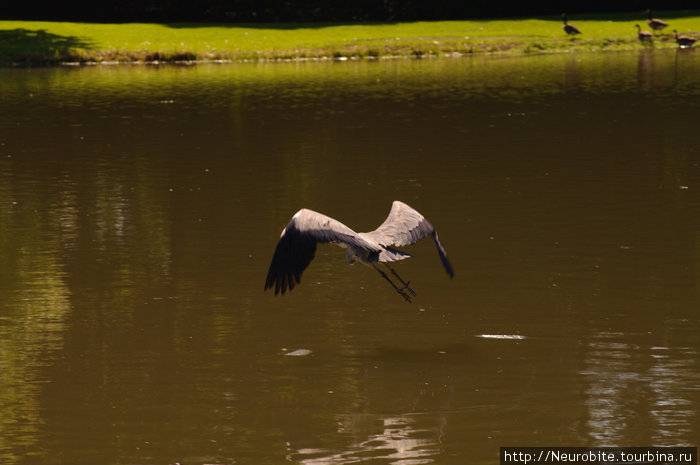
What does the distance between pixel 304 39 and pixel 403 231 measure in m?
34.5

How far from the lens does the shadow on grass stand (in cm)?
4015

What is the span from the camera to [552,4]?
5059cm

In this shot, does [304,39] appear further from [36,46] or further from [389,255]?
[389,255]

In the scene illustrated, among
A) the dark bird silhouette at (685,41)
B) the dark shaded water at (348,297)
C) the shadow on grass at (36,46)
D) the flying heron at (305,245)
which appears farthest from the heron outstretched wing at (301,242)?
the dark bird silhouette at (685,41)

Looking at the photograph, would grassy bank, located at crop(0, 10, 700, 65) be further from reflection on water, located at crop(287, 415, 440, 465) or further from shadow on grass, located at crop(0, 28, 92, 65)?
reflection on water, located at crop(287, 415, 440, 465)

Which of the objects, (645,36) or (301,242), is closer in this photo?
(301,242)

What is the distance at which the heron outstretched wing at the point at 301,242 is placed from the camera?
8.87 m

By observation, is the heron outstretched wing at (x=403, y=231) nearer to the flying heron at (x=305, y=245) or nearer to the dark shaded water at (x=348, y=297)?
the flying heron at (x=305, y=245)

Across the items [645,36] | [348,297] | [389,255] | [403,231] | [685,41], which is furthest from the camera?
[645,36]

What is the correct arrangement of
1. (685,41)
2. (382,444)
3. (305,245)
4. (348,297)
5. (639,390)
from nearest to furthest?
(382,444) → (639,390) → (305,245) → (348,297) → (685,41)

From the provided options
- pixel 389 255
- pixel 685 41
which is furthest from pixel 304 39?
pixel 389 255

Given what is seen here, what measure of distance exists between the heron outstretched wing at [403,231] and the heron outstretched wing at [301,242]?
38 centimetres

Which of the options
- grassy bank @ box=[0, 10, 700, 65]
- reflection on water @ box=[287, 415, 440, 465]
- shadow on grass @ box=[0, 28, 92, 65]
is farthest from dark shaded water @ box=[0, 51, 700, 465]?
grassy bank @ box=[0, 10, 700, 65]

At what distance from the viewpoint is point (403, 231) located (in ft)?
31.4
